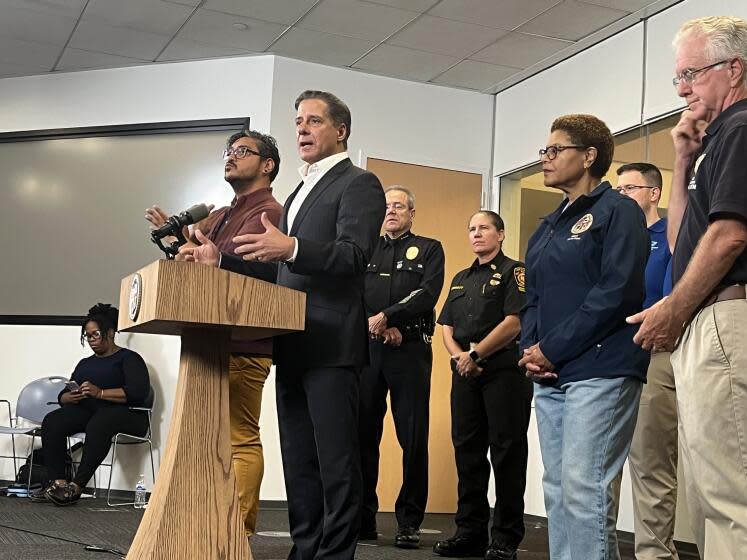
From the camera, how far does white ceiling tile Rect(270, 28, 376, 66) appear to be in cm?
609

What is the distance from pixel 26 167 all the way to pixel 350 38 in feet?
8.80

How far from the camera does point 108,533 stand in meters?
4.35

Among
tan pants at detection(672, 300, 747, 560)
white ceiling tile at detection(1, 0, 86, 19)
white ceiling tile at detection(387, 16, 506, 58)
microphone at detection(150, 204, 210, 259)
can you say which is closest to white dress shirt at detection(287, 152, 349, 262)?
microphone at detection(150, 204, 210, 259)

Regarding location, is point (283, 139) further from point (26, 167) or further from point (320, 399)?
point (320, 399)

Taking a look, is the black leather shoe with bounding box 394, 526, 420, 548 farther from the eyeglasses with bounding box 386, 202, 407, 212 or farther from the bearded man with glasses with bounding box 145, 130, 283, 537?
the eyeglasses with bounding box 386, 202, 407, 212

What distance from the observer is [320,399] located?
98.0 inches

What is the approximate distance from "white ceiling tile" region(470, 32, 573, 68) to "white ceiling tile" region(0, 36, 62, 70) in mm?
2935

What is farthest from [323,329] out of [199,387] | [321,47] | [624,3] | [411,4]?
[321,47]

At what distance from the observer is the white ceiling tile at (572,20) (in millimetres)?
5430

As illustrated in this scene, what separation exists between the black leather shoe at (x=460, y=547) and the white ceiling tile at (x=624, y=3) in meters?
3.11

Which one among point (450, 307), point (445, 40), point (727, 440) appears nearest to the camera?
point (727, 440)

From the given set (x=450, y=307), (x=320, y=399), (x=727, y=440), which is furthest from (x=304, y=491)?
(x=450, y=307)

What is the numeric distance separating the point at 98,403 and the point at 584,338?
178 inches

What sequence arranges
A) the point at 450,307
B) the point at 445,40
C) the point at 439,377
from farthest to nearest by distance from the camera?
the point at 439,377, the point at 445,40, the point at 450,307
